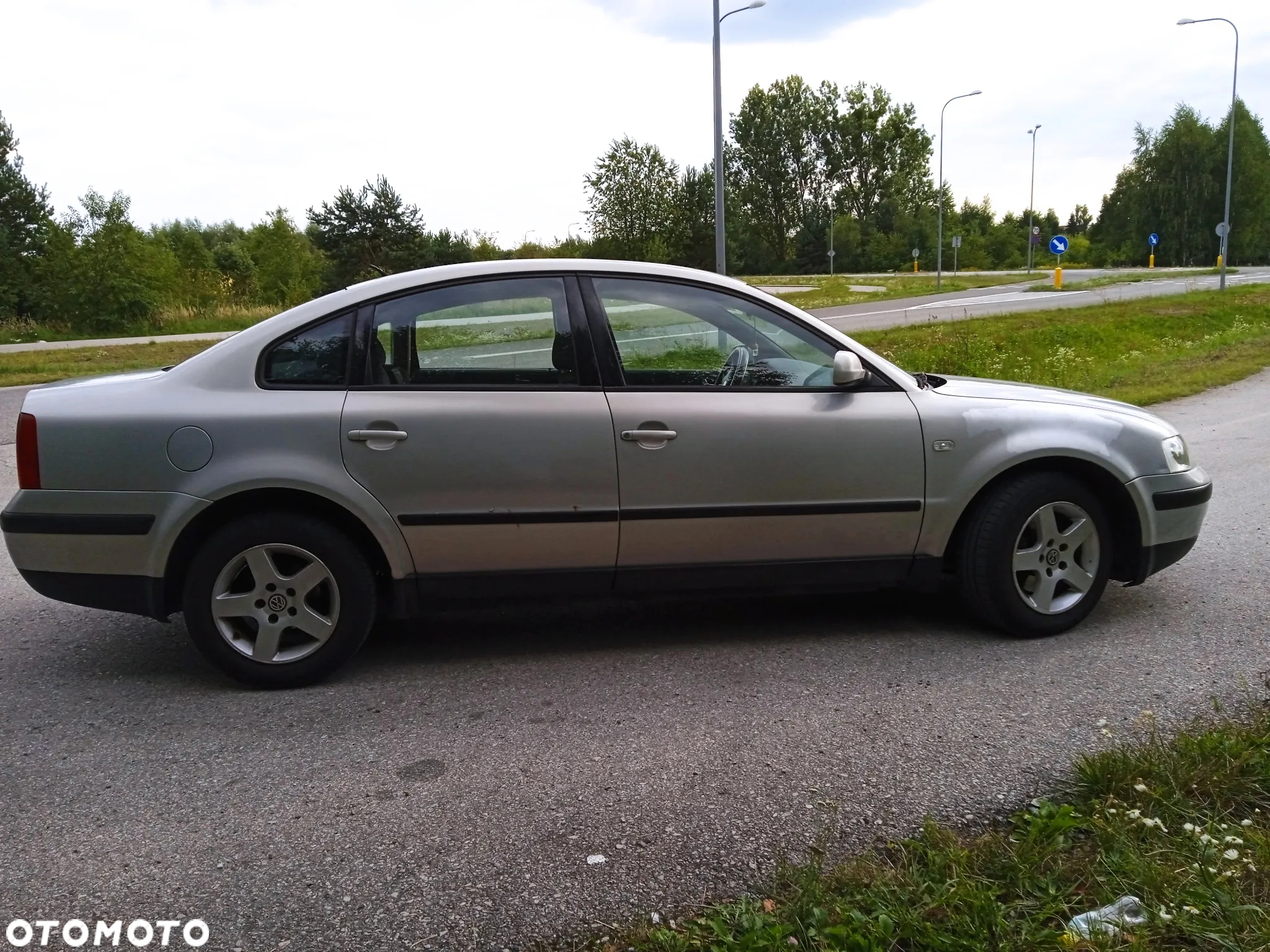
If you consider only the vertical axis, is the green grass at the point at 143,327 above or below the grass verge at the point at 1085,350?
above

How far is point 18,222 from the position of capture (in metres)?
33.9

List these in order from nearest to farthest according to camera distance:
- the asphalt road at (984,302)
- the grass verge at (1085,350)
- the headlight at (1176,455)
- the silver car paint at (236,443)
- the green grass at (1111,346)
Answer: the silver car paint at (236,443) → the headlight at (1176,455) → the green grass at (1111,346) → the grass verge at (1085,350) → the asphalt road at (984,302)

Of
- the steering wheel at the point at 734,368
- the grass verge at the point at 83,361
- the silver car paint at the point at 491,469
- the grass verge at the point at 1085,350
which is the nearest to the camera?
the silver car paint at the point at 491,469

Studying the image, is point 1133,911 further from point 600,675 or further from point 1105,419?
point 1105,419

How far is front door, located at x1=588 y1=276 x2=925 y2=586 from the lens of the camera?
412 cm

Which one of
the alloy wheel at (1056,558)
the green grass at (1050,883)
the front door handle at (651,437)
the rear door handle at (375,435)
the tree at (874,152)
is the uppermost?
the tree at (874,152)

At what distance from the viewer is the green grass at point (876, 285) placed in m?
34.5

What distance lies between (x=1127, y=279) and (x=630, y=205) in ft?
87.9

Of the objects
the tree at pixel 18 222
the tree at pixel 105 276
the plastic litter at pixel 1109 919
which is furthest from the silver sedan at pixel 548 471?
the tree at pixel 18 222

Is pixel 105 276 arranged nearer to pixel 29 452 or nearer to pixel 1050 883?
pixel 29 452

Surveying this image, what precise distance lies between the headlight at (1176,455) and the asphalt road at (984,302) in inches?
614

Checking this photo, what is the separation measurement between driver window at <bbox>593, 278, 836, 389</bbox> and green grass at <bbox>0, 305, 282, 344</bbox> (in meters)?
23.1

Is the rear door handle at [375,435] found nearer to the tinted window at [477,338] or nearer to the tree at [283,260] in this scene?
the tinted window at [477,338]

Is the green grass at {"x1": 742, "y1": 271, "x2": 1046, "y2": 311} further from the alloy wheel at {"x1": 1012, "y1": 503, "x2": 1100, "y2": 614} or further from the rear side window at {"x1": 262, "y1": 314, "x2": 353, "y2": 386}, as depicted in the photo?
the rear side window at {"x1": 262, "y1": 314, "x2": 353, "y2": 386}
